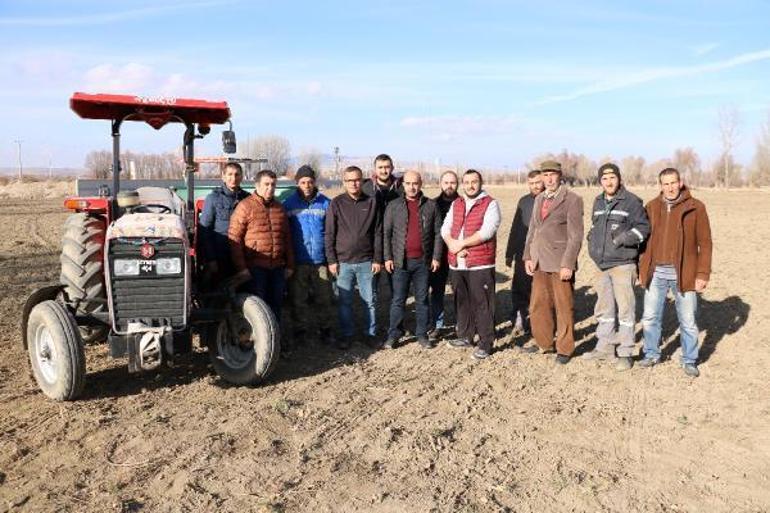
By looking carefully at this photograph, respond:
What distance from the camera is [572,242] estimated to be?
5.79 metres

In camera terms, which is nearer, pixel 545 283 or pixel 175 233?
pixel 175 233

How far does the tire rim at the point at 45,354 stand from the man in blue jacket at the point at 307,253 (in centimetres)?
224

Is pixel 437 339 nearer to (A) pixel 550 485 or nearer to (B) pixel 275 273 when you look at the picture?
Result: (B) pixel 275 273

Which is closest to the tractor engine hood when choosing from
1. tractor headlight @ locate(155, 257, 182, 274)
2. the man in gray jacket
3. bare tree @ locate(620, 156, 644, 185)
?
tractor headlight @ locate(155, 257, 182, 274)

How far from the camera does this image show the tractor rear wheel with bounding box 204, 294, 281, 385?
16.3 feet

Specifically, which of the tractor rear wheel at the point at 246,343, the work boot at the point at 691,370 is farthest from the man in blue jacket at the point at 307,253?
the work boot at the point at 691,370

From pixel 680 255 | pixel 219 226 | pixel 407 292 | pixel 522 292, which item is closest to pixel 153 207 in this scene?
pixel 219 226

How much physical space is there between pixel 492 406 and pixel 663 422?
1.15 m

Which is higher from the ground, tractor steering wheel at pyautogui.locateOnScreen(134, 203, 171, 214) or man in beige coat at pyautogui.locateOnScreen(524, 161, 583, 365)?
tractor steering wheel at pyautogui.locateOnScreen(134, 203, 171, 214)

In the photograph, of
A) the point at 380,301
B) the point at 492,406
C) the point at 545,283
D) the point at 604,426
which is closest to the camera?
the point at 604,426

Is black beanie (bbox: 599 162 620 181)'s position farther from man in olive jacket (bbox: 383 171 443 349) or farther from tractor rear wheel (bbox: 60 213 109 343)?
tractor rear wheel (bbox: 60 213 109 343)

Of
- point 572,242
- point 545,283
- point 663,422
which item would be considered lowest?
point 663,422

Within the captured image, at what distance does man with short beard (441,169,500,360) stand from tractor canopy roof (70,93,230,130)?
220 cm

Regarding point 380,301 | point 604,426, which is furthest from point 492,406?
point 380,301
